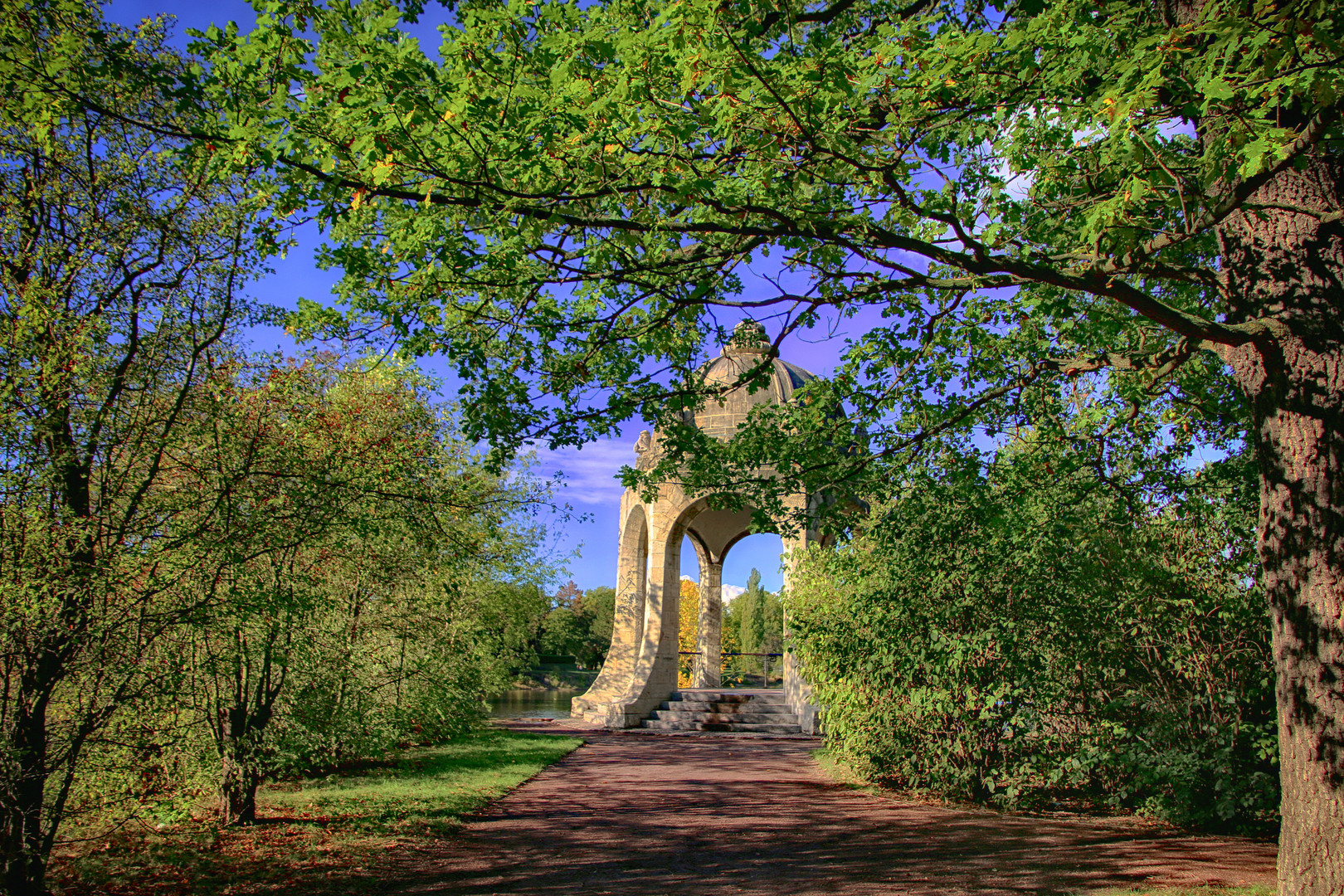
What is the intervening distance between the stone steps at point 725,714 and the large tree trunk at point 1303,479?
1404 cm

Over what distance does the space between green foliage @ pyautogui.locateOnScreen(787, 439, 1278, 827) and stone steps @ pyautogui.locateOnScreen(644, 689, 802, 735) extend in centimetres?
884

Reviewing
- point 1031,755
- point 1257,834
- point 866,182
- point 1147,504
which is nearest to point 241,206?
point 866,182

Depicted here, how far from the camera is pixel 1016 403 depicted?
767 centimetres

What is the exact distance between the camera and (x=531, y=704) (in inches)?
1356

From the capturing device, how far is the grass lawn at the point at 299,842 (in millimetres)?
5973

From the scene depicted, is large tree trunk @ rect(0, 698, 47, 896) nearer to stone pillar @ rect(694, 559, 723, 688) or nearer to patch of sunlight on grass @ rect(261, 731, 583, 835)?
patch of sunlight on grass @ rect(261, 731, 583, 835)

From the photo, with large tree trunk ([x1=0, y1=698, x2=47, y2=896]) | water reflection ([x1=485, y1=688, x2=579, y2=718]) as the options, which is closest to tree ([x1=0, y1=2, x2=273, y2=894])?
large tree trunk ([x1=0, y1=698, x2=47, y2=896])

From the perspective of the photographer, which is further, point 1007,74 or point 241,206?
point 241,206

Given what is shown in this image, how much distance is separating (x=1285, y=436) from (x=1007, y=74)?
282 centimetres

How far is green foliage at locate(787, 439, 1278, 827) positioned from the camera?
7902 millimetres

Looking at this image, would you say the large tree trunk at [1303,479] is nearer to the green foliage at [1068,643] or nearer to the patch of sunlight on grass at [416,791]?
the green foliage at [1068,643]

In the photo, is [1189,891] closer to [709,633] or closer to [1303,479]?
[1303,479]

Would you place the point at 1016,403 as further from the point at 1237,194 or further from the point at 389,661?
the point at 389,661

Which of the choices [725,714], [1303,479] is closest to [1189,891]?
[1303,479]
